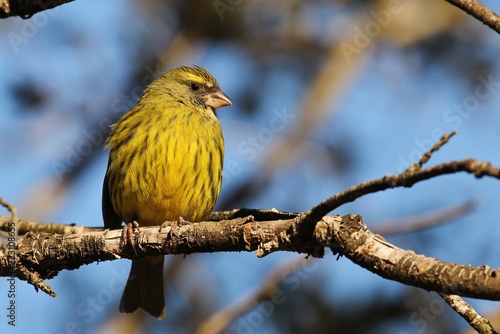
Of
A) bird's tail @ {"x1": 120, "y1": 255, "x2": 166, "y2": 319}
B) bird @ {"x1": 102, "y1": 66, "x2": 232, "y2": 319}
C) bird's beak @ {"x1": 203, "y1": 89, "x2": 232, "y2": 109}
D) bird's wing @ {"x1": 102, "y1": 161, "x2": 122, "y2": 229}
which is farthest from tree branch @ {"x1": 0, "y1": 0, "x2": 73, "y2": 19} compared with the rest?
bird's tail @ {"x1": 120, "y1": 255, "x2": 166, "y2": 319}

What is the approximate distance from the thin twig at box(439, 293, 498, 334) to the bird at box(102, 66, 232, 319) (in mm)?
2188

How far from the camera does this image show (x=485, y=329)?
8.95 ft

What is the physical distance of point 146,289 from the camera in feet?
17.0

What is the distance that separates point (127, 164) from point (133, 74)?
127 inches

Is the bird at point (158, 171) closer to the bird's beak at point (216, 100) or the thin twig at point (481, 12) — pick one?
the bird's beak at point (216, 100)

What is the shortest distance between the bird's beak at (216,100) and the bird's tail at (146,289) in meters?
1.21

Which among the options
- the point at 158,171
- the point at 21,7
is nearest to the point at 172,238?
the point at 158,171

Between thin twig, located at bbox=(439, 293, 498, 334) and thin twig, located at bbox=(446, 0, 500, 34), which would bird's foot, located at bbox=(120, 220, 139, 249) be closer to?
thin twig, located at bbox=(439, 293, 498, 334)

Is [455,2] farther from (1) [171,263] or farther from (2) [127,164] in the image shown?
(1) [171,263]

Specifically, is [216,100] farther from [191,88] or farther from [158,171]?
[158,171]

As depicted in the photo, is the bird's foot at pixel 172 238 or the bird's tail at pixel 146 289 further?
the bird's tail at pixel 146 289

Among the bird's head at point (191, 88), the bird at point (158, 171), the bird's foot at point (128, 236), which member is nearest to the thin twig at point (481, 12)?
the bird's foot at point (128, 236)

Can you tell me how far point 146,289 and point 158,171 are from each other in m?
1.06

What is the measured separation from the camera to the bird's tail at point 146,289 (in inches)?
200
